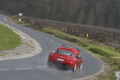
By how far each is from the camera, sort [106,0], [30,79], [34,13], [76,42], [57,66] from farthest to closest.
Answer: [106,0]
[34,13]
[76,42]
[57,66]
[30,79]

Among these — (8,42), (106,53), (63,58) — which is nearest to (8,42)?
(8,42)

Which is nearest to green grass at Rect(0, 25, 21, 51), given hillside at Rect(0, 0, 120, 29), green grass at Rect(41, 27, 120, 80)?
green grass at Rect(41, 27, 120, 80)

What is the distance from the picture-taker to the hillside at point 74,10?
138 metres

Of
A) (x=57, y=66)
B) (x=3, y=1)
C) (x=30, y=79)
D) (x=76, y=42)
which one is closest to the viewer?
(x=30, y=79)

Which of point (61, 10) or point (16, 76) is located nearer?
point (16, 76)

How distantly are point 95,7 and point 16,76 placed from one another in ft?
441

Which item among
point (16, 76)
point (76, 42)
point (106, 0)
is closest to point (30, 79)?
point (16, 76)

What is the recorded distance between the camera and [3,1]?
164m

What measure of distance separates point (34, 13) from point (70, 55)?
11978cm

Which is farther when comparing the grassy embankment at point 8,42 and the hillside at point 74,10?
the hillside at point 74,10

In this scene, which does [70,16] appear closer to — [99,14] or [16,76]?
[99,14]

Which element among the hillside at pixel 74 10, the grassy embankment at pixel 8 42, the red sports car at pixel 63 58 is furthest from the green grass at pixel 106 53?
the hillside at pixel 74 10

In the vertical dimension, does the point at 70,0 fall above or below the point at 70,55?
above

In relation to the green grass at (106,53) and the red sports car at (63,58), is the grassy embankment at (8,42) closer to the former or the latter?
the red sports car at (63,58)
